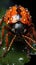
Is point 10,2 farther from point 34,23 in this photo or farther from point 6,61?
point 6,61

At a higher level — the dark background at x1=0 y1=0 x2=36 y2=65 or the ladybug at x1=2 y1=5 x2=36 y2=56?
the dark background at x1=0 y1=0 x2=36 y2=65

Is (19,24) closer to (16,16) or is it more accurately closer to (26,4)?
(16,16)

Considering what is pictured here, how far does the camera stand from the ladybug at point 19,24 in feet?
5.71

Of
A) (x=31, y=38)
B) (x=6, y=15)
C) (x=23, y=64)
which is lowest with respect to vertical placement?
(x=23, y=64)

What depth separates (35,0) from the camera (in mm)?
1828

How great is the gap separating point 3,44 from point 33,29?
223 mm

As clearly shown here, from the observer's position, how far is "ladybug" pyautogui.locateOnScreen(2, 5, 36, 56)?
1.74 meters

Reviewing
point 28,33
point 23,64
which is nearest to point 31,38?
point 28,33

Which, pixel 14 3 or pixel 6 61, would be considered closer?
pixel 6 61

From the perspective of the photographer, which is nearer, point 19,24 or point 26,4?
point 19,24

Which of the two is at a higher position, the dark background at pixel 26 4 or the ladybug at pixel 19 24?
the dark background at pixel 26 4

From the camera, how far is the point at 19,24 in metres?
1.74

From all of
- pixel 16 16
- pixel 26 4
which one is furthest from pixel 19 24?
pixel 26 4

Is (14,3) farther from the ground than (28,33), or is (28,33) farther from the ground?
(14,3)
